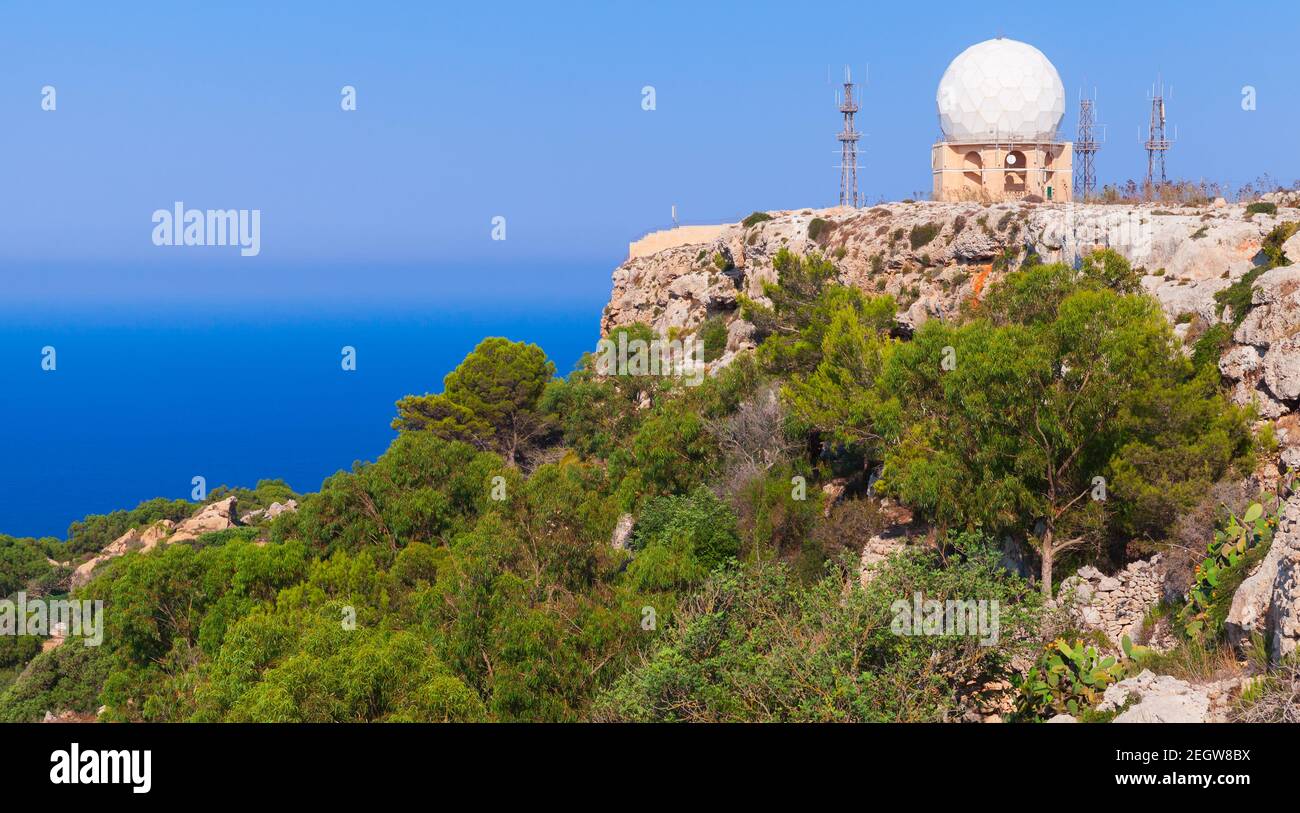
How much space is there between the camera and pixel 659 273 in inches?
2036

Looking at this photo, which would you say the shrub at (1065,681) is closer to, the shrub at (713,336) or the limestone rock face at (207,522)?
the shrub at (713,336)

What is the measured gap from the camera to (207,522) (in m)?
43.7

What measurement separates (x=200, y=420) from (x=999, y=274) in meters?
122

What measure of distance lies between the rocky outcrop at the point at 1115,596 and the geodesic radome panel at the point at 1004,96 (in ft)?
86.4

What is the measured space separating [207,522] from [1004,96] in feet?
106

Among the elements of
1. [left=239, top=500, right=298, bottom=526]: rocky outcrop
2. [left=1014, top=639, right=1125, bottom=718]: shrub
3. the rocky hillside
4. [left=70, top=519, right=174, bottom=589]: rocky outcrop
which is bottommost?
[left=70, top=519, right=174, bottom=589]: rocky outcrop

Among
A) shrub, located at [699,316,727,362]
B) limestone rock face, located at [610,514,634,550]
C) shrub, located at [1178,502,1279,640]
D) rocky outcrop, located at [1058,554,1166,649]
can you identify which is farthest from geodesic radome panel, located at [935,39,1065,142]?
shrub, located at [1178,502,1279,640]

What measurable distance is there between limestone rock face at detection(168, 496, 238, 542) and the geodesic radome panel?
3000 cm

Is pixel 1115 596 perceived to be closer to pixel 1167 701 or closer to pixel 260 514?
pixel 1167 701

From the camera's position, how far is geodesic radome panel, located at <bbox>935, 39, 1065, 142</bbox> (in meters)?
40.4

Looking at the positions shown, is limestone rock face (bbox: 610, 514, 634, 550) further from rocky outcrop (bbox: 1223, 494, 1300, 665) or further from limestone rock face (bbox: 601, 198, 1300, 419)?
rocky outcrop (bbox: 1223, 494, 1300, 665)

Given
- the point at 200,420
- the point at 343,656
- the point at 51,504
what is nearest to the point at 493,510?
the point at 343,656
